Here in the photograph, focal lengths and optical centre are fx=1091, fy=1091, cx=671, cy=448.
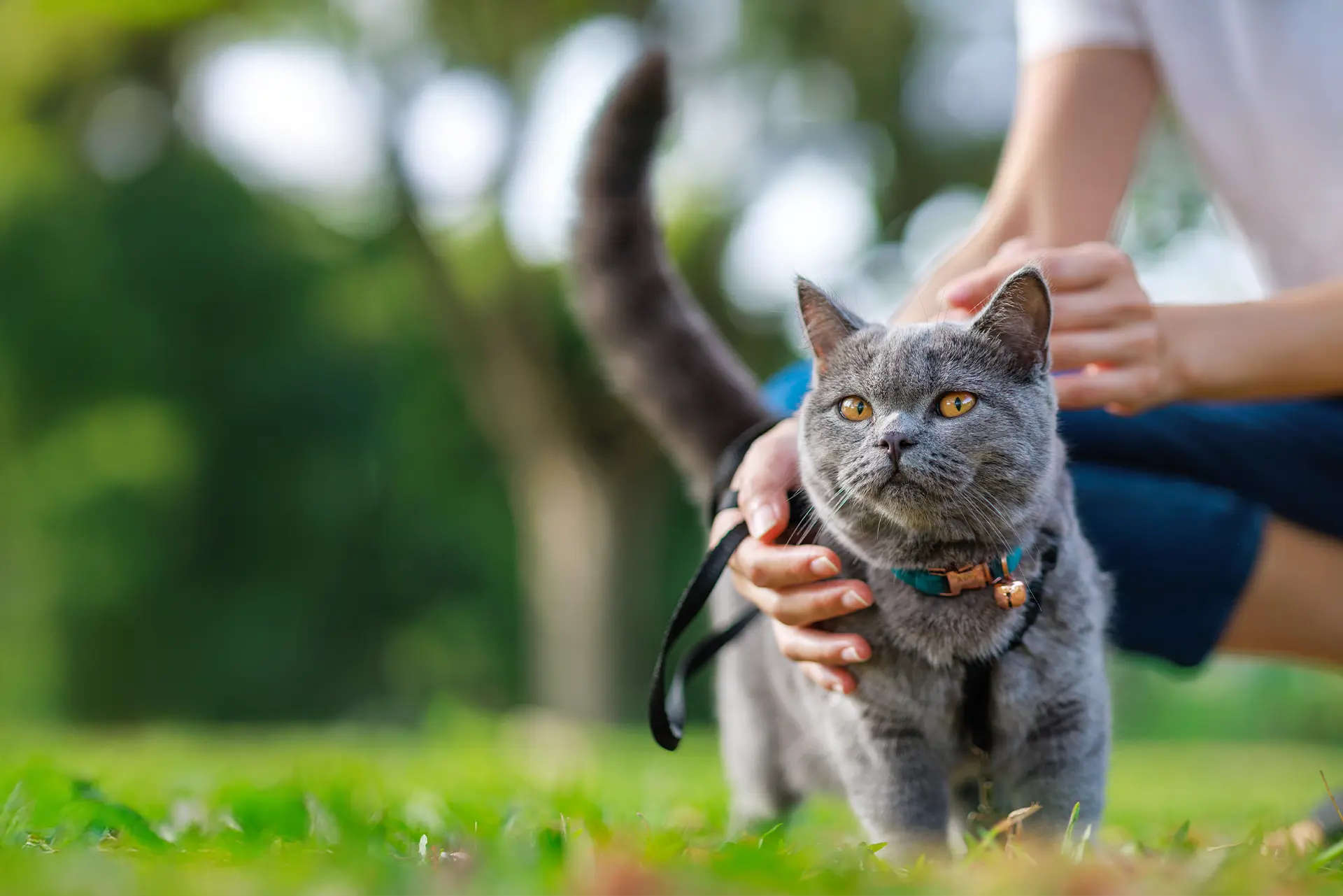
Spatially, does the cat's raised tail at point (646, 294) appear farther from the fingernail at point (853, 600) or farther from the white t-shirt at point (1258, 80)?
the white t-shirt at point (1258, 80)

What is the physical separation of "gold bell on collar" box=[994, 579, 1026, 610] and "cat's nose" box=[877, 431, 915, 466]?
17 cm

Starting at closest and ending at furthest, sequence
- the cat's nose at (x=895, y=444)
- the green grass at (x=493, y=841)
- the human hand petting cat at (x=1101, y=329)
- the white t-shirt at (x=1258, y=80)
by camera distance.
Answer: the green grass at (x=493, y=841)
the cat's nose at (x=895, y=444)
the human hand petting cat at (x=1101, y=329)
the white t-shirt at (x=1258, y=80)

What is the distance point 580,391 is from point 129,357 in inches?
129

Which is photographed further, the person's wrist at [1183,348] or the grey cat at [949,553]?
the person's wrist at [1183,348]

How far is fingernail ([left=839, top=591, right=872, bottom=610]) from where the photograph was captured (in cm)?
114

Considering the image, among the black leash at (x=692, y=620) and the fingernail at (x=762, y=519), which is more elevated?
the fingernail at (x=762, y=519)

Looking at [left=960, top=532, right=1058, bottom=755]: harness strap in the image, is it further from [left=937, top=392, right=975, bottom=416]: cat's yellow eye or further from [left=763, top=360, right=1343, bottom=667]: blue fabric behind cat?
[left=763, top=360, right=1343, bottom=667]: blue fabric behind cat

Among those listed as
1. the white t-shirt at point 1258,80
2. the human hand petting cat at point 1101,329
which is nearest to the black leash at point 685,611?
the human hand petting cat at point 1101,329

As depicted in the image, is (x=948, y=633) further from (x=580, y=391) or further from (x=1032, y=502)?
(x=580, y=391)

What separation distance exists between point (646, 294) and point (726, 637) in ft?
1.82

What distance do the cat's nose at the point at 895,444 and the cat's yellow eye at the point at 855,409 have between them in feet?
0.26

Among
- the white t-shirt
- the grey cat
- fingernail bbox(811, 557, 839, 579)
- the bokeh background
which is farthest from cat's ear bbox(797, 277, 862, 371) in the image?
the bokeh background

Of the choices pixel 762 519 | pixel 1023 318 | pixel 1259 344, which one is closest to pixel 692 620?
pixel 762 519

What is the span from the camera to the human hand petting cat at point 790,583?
1142 mm
